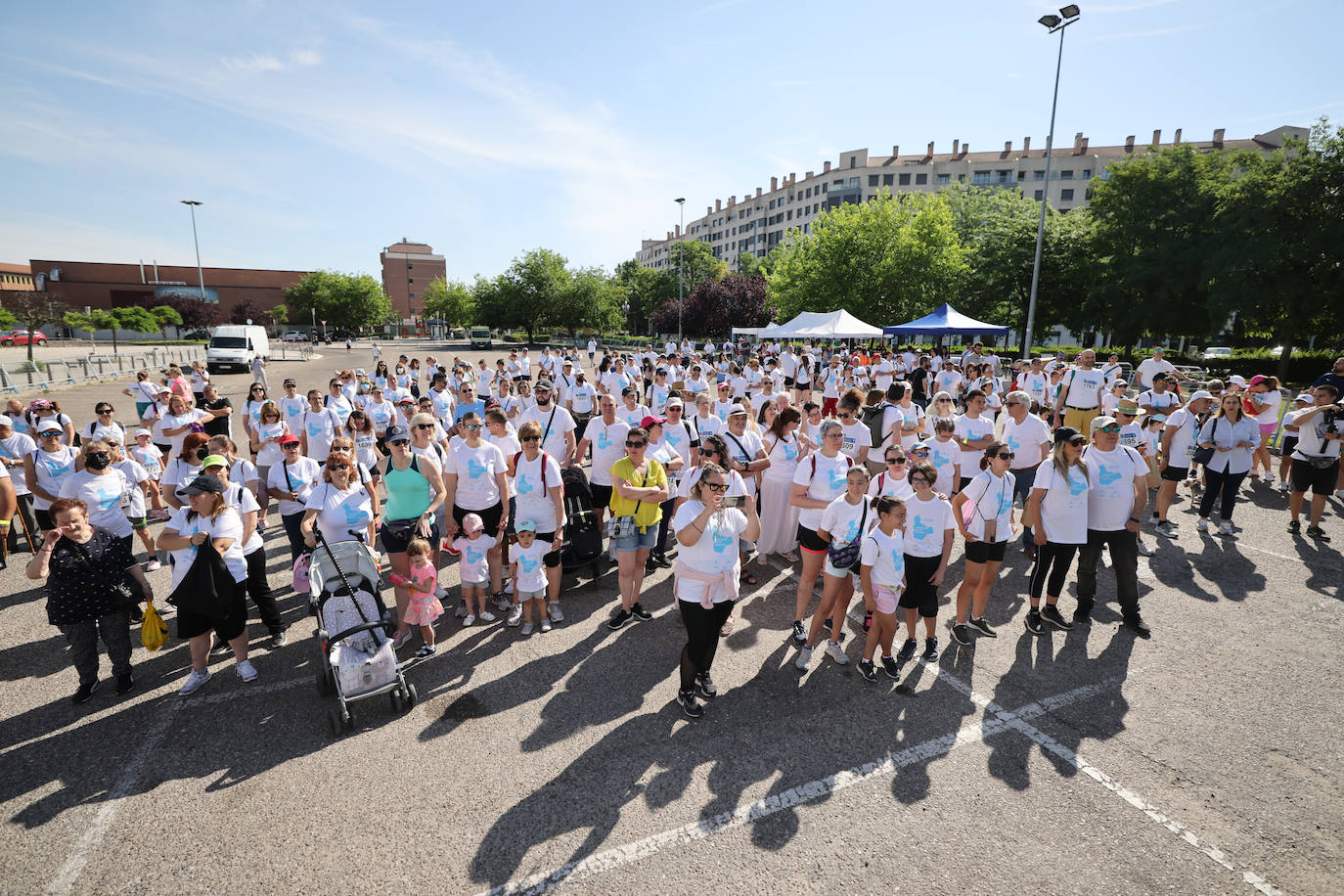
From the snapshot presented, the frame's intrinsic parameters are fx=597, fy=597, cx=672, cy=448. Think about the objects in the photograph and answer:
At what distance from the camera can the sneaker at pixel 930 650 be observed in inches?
196

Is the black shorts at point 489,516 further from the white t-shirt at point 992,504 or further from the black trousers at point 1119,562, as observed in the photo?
the black trousers at point 1119,562

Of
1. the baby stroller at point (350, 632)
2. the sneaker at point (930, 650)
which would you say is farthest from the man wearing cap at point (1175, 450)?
the baby stroller at point (350, 632)

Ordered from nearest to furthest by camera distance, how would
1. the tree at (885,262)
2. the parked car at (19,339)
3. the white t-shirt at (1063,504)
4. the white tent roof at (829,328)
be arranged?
the white t-shirt at (1063,504)
the white tent roof at (829,328)
the tree at (885,262)
the parked car at (19,339)

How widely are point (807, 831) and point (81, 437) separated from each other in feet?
33.6

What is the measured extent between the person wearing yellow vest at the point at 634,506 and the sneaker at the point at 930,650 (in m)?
2.47

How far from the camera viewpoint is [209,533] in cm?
435

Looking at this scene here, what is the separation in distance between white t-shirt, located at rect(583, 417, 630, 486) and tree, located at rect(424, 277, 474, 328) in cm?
8730

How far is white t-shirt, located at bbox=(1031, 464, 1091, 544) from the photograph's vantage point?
5.23 meters

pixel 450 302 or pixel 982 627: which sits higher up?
pixel 450 302

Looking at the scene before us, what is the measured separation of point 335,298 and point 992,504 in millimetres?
86615

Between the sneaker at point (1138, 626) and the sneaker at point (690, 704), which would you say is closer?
the sneaker at point (690, 704)

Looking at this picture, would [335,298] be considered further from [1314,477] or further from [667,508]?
[1314,477]

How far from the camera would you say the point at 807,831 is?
11.0 ft

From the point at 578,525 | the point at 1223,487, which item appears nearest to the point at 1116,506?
the point at 1223,487
